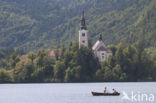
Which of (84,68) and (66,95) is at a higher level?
(84,68)

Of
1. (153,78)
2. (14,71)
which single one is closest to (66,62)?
(14,71)

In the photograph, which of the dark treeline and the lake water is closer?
the lake water

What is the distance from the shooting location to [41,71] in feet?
610

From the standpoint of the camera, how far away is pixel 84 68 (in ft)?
609

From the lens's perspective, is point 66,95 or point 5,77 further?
point 5,77

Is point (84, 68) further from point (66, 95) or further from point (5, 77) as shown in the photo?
point (66, 95)

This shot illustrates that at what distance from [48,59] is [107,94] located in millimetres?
85487

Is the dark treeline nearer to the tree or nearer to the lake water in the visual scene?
the tree

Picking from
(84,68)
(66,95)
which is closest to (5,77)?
(84,68)

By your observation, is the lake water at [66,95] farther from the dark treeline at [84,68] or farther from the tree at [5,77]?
the tree at [5,77]

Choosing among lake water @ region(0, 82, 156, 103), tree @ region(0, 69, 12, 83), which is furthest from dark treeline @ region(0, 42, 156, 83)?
lake water @ region(0, 82, 156, 103)

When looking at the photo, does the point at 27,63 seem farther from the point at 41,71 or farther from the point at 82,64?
the point at 82,64

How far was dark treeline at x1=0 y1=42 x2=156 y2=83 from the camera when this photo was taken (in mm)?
184125

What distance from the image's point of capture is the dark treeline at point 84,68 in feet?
604
